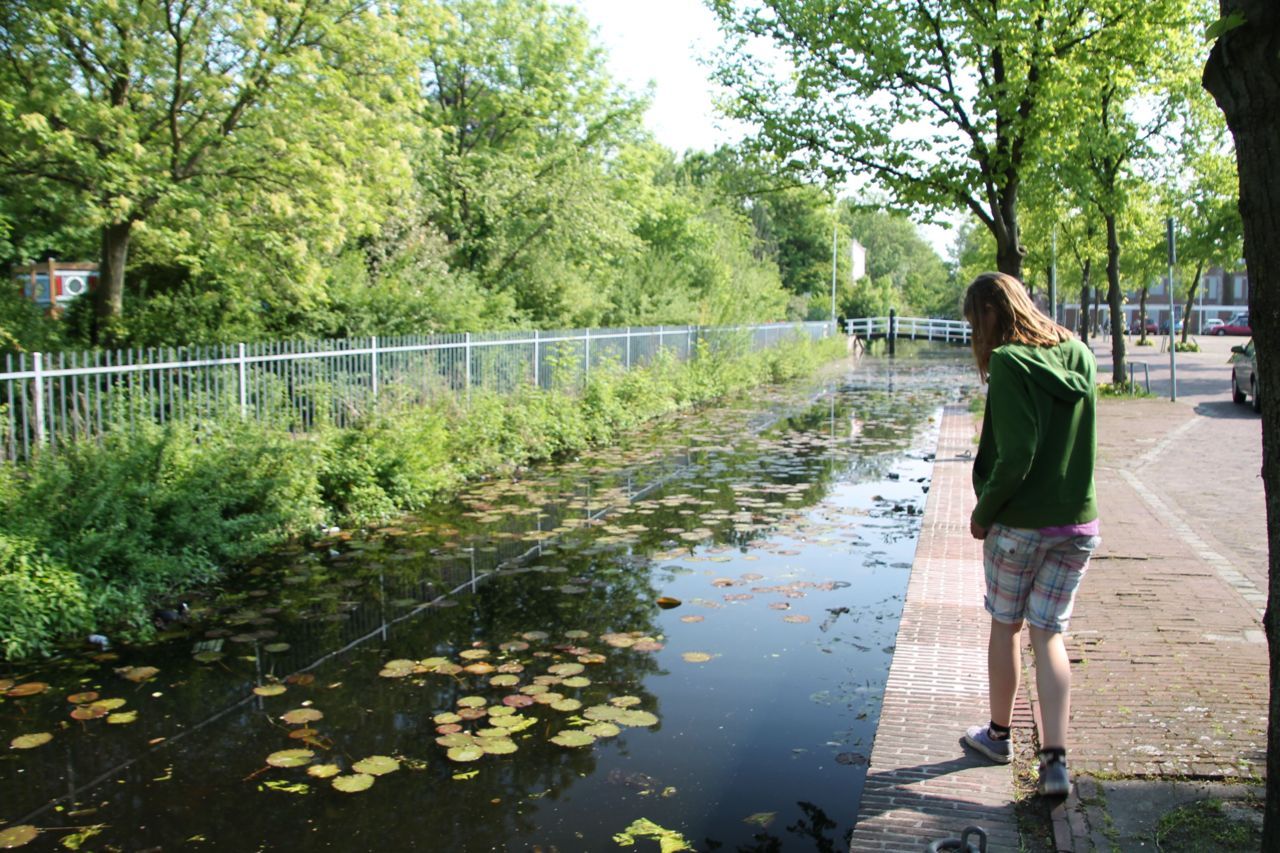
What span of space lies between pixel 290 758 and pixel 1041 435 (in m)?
3.31

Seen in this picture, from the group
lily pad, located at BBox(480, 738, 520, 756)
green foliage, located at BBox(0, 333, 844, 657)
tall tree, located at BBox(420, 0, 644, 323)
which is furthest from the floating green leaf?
tall tree, located at BBox(420, 0, 644, 323)

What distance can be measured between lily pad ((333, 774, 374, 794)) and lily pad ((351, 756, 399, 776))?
0.04m

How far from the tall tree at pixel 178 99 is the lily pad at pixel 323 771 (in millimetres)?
7491

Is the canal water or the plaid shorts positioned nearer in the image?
the plaid shorts

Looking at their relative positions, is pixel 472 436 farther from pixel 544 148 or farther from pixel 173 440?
pixel 544 148

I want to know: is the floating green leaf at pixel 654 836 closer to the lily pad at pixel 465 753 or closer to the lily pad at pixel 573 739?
the lily pad at pixel 573 739

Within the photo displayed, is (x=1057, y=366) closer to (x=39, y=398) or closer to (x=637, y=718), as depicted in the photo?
(x=637, y=718)

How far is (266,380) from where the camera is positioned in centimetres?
1025

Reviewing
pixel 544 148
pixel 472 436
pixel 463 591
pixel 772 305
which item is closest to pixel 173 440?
pixel 463 591

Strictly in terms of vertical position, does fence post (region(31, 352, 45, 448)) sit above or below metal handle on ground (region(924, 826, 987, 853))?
above

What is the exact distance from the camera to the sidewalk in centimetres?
367

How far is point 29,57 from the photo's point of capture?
10969 millimetres

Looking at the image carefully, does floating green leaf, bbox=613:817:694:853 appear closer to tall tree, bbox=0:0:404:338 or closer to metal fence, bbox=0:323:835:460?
metal fence, bbox=0:323:835:460

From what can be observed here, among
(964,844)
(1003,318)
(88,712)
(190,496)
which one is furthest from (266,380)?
(964,844)
